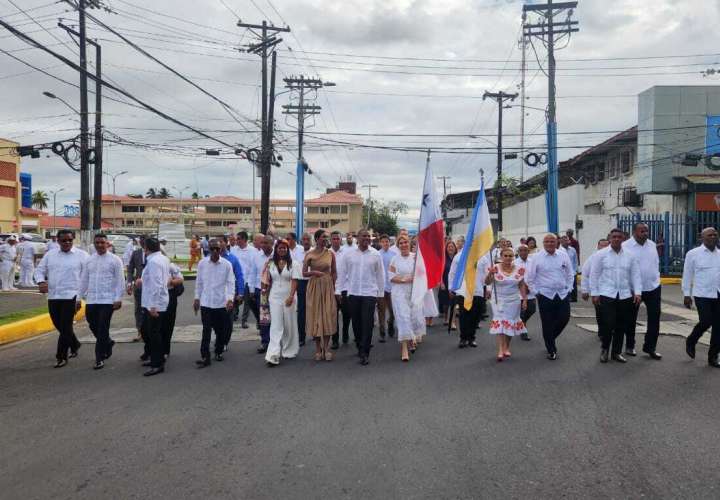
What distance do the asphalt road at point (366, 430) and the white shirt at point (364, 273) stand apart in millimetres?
1072

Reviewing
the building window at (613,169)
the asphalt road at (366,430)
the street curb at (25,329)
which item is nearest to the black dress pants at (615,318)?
the asphalt road at (366,430)

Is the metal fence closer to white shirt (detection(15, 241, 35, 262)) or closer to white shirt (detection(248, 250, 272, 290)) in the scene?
white shirt (detection(248, 250, 272, 290))

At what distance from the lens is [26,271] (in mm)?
22328

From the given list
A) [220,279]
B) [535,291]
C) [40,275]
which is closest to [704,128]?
[535,291]

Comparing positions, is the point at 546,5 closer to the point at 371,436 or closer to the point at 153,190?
the point at 371,436

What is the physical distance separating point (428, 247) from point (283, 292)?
6.96 ft

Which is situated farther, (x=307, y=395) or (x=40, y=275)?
(x=40, y=275)

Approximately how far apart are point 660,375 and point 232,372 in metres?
5.16

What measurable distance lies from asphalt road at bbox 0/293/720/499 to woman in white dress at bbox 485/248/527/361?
390mm

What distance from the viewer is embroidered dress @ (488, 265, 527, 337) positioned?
8922 mm

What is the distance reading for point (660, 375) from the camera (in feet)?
25.6

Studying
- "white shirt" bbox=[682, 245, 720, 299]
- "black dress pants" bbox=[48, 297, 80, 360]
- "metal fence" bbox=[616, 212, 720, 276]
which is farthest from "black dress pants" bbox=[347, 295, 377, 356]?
"metal fence" bbox=[616, 212, 720, 276]

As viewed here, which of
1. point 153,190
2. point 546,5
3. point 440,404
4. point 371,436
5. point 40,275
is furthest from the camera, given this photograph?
point 153,190

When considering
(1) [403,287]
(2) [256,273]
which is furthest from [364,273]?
(2) [256,273]
